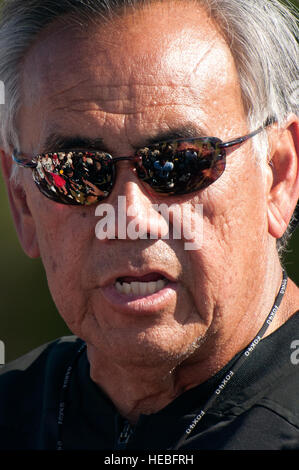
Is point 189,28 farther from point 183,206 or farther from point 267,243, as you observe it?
point 267,243

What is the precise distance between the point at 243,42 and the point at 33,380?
1.47m

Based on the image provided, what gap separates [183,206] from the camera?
2068mm

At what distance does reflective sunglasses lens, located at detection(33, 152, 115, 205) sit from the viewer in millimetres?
2076

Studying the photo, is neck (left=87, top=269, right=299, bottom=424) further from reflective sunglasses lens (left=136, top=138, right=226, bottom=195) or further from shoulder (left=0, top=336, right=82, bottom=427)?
reflective sunglasses lens (left=136, top=138, right=226, bottom=195)

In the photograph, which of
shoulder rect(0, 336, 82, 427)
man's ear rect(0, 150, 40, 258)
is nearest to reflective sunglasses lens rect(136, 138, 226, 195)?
man's ear rect(0, 150, 40, 258)

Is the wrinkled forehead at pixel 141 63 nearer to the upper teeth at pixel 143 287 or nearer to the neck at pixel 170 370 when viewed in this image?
the upper teeth at pixel 143 287

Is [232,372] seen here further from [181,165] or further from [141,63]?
[141,63]

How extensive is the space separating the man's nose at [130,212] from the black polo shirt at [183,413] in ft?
1.66

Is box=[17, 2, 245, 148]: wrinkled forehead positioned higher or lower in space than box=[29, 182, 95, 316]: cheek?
higher

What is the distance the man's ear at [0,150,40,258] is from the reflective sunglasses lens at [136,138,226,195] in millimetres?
640

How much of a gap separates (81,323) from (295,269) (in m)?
2.04

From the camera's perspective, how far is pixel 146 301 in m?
2.05

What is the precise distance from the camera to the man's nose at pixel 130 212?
202 cm

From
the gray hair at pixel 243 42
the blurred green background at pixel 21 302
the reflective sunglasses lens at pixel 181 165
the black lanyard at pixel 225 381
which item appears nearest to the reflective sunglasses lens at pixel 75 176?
the reflective sunglasses lens at pixel 181 165
